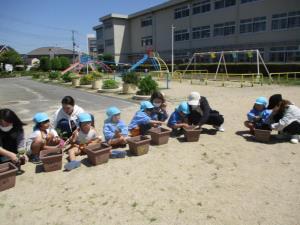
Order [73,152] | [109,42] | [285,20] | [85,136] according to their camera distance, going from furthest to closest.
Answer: [109,42], [285,20], [85,136], [73,152]

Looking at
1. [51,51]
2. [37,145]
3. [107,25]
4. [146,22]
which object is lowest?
[37,145]

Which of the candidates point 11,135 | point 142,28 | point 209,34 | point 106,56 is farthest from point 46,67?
point 11,135

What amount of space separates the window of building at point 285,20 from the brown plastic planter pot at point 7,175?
27.0 meters

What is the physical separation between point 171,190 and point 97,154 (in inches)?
56.6

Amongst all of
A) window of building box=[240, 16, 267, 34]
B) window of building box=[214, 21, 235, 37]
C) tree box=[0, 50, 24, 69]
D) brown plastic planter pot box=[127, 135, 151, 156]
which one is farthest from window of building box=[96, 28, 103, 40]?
brown plastic planter pot box=[127, 135, 151, 156]

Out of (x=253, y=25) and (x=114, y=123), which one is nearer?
(x=114, y=123)

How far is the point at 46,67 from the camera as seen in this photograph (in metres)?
49.9

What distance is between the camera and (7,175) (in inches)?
145

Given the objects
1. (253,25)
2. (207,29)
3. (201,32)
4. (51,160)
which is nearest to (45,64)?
(201,32)

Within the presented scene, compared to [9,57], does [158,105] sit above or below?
below

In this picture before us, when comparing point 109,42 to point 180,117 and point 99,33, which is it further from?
point 180,117

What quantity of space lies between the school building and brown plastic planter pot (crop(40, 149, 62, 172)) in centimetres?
2600

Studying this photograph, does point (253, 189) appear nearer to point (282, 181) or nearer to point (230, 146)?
point (282, 181)

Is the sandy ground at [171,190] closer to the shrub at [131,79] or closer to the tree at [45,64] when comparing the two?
the shrub at [131,79]
